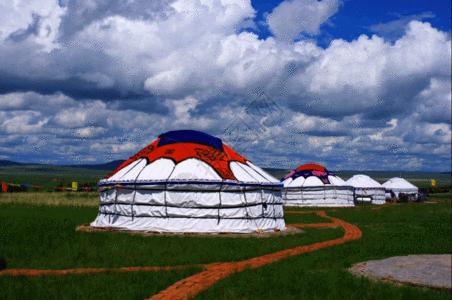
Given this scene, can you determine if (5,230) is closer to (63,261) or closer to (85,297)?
(63,261)

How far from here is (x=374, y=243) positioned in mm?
16141

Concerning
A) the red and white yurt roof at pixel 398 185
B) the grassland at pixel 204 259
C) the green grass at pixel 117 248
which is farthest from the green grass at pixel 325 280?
the red and white yurt roof at pixel 398 185

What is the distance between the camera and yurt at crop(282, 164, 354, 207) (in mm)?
40656

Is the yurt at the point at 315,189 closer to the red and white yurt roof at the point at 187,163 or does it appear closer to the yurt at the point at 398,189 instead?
the yurt at the point at 398,189

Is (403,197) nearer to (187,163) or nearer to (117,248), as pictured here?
(187,163)

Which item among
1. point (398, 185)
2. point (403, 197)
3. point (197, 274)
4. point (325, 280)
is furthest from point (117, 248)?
point (398, 185)

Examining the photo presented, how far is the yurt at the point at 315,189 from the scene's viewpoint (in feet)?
133

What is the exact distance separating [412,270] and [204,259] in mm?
4658

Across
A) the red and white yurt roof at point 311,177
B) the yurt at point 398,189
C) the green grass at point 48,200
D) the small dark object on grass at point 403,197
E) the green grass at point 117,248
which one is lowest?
the green grass at point 117,248

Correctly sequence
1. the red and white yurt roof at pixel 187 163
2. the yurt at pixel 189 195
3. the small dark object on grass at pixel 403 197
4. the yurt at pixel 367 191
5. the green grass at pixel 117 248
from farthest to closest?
the small dark object on grass at pixel 403 197 < the yurt at pixel 367 191 < the red and white yurt roof at pixel 187 163 < the yurt at pixel 189 195 < the green grass at pixel 117 248

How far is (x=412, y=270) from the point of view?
34.4 feet

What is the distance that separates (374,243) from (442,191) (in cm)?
6730

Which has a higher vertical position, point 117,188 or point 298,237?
point 117,188

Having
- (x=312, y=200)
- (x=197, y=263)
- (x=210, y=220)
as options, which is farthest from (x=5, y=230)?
(x=312, y=200)
